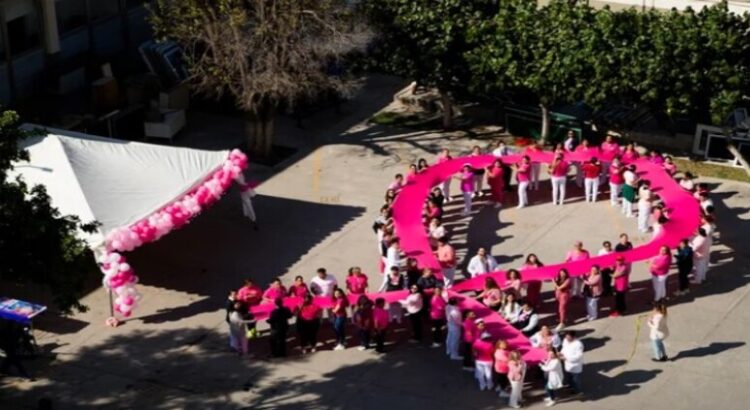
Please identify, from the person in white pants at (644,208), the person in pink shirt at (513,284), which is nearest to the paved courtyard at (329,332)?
the person in white pants at (644,208)

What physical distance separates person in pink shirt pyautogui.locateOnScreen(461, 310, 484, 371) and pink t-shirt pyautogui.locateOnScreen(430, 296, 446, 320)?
577 millimetres

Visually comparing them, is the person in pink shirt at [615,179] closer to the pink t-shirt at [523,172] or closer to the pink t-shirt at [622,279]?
the pink t-shirt at [523,172]

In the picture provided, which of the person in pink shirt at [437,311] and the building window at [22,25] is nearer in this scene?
the person in pink shirt at [437,311]

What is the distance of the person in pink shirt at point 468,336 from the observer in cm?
2398

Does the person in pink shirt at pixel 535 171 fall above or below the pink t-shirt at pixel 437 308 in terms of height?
above

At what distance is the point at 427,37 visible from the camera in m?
34.9

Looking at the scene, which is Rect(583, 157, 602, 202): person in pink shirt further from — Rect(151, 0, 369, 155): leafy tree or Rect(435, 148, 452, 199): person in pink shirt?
Rect(151, 0, 369, 155): leafy tree

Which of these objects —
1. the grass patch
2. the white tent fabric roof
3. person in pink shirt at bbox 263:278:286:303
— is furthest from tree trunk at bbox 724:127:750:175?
person in pink shirt at bbox 263:278:286:303

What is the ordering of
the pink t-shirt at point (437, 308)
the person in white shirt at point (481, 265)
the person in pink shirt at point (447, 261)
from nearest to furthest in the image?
the pink t-shirt at point (437, 308)
the person in white shirt at point (481, 265)
the person in pink shirt at point (447, 261)

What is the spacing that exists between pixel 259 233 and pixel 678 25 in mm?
11854

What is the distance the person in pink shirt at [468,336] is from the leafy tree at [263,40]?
10.8 meters

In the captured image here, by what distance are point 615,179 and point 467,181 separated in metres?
3.66

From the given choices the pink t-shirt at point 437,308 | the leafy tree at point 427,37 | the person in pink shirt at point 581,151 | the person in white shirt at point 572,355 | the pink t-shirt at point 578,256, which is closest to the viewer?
the person in white shirt at point 572,355

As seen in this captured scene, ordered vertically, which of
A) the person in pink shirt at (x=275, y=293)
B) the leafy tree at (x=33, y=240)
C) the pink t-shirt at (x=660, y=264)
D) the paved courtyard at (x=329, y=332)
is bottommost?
the paved courtyard at (x=329, y=332)
